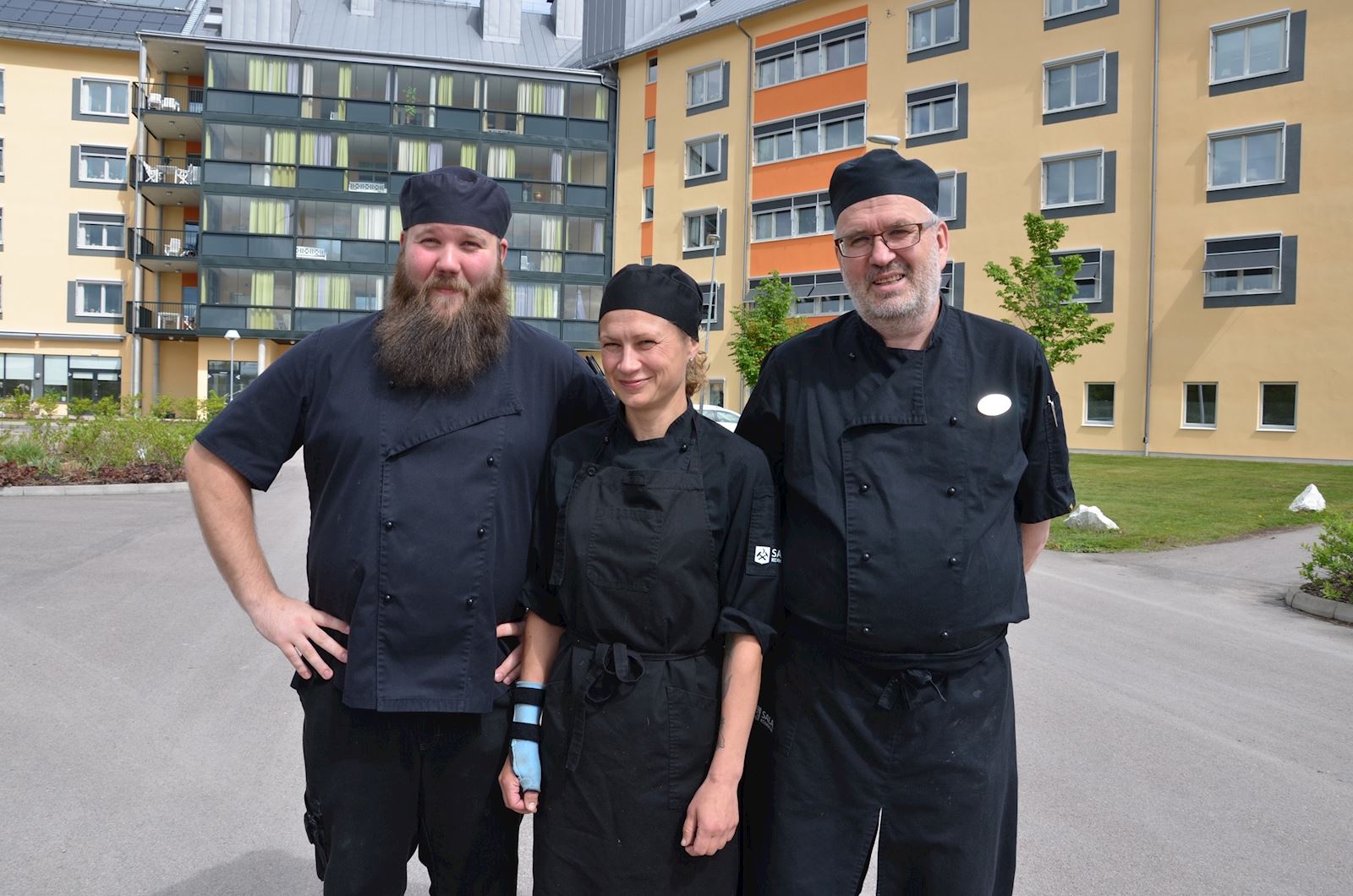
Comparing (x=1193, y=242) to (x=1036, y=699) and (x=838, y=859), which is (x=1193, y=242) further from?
(x=838, y=859)

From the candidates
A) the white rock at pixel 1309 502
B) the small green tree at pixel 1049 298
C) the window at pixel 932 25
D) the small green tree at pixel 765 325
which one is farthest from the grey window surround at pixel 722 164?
the white rock at pixel 1309 502

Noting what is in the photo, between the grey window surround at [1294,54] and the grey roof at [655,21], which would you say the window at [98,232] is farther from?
the grey window surround at [1294,54]

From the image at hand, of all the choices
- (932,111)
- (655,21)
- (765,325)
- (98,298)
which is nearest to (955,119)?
(932,111)

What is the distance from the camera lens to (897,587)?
2584mm

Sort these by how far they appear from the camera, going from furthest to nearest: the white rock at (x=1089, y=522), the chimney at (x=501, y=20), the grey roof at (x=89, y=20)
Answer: the chimney at (x=501, y=20) < the grey roof at (x=89, y=20) < the white rock at (x=1089, y=522)

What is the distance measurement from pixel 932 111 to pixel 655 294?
37.9 metres

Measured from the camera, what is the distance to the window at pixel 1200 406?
30562mm

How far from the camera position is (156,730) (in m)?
5.48

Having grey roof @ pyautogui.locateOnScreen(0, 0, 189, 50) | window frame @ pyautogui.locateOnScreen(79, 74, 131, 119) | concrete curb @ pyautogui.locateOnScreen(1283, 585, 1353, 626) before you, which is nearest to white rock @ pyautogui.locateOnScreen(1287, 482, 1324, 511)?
concrete curb @ pyautogui.locateOnScreen(1283, 585, 1353, 626)

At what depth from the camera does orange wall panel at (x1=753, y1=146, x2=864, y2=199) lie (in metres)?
40.0

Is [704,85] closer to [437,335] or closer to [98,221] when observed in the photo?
[98,221]

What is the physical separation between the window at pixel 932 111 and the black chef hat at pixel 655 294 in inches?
1453

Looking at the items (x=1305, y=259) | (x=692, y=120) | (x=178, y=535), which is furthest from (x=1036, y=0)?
(x=178, y=535)

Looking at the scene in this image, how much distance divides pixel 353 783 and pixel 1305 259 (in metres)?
33.5
